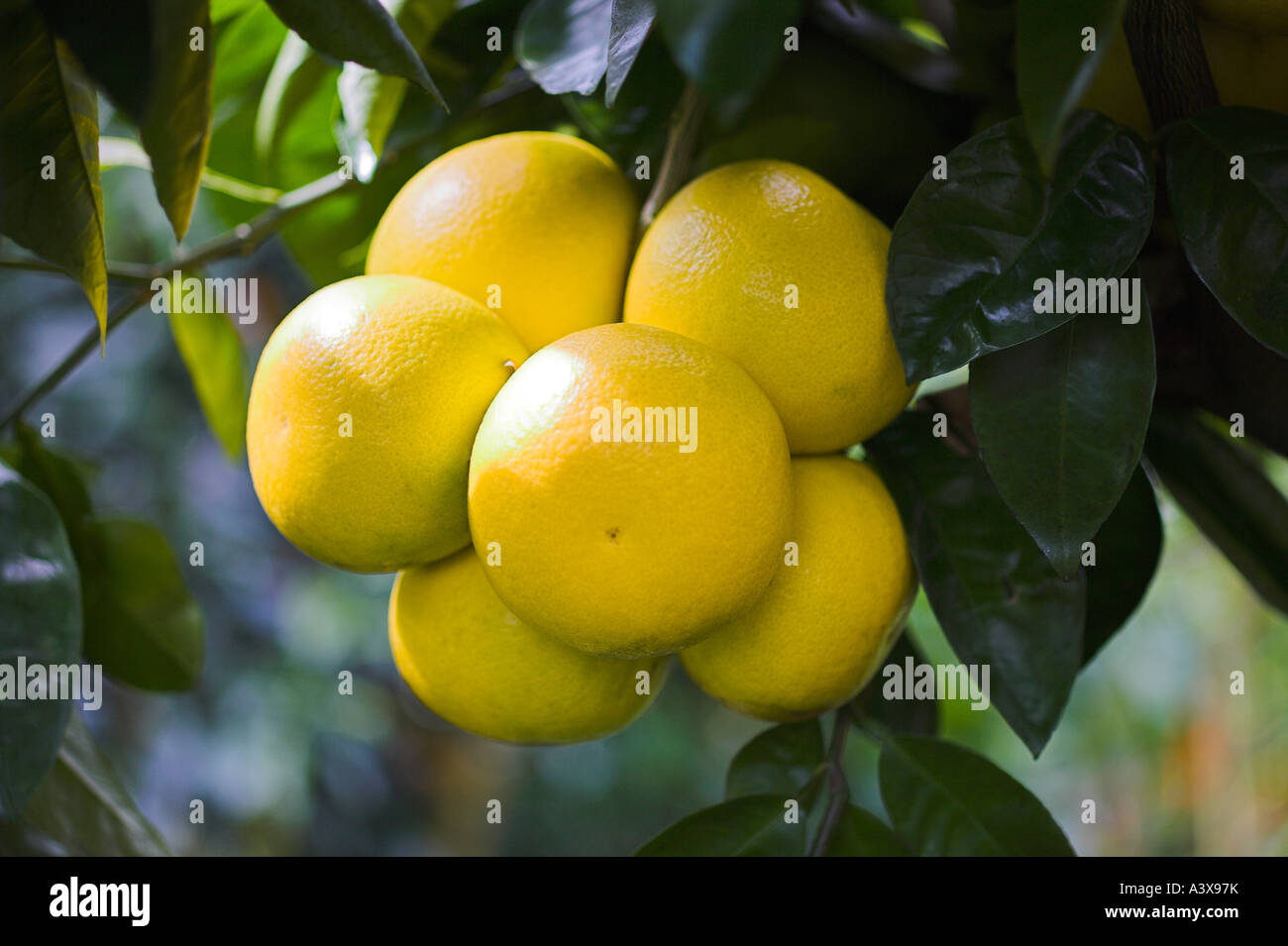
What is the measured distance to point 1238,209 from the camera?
352 mm

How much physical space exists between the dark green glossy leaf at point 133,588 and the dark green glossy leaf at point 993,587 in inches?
16.2

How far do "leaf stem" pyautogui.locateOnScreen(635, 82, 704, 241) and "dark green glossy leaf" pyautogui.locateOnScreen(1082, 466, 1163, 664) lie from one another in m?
0.26

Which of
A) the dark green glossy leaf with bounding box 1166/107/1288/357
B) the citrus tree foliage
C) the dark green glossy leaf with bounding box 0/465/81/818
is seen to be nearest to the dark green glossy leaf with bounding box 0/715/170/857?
the citrus tree foliage

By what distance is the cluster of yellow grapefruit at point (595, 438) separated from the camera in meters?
0.33

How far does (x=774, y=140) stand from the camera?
477mm

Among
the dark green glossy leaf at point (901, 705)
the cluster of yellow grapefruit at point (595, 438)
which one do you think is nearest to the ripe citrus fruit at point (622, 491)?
the cluster of yellow grapefruit at point (595, 438)

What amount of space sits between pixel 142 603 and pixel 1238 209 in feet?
1.89

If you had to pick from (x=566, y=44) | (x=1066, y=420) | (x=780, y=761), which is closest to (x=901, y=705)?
(x=780, y=761)

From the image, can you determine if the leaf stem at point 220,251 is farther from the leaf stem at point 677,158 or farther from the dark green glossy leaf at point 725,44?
the dark green glossy leaf at point 725,44

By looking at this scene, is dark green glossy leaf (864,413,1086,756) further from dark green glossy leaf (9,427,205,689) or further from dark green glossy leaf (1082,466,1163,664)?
dark green glossy leaf (9,427,205,689)

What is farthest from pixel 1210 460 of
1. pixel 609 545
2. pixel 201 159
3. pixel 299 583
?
pixel 299 583

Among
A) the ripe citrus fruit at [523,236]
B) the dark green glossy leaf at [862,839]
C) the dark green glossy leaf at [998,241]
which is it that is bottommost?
the dark green glossy leaf at [862,839]

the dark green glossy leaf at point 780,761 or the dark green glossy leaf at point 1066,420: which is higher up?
the dark green glossy leaf at point 1066,420

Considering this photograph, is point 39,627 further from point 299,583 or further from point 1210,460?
point 299,583
